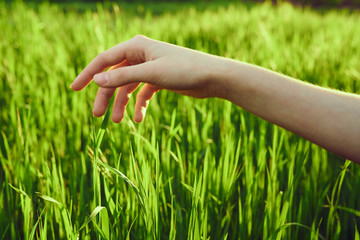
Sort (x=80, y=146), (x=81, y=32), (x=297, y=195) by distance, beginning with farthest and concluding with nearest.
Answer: (x=81, y=32) → (x=80, y=146) → (x=297, y=195)

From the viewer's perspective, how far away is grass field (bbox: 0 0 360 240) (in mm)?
701

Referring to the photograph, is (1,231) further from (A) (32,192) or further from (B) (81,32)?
(B) (81,32)

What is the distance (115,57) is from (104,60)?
2 centimetres

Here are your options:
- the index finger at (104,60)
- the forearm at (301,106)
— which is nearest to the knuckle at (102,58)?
the index finger at (104,60)

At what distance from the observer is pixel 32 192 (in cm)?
85

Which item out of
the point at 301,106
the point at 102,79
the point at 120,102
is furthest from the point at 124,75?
the point at 301,106

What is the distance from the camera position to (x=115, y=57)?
0.72 metres

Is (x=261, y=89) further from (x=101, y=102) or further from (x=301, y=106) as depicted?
(x=101, y=102)

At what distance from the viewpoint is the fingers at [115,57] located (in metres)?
0.71

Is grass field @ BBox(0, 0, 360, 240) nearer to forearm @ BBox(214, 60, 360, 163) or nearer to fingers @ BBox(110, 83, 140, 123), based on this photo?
fingers @ BBox(110, 83, 140, 123)

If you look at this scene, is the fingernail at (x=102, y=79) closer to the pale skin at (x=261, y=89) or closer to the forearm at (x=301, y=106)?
the pale skin at (x=261, y=89)

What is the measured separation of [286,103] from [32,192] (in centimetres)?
63

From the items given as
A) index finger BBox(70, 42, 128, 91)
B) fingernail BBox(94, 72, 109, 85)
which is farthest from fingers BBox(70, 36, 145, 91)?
fingernail BBox(94, 72, 109, 85)

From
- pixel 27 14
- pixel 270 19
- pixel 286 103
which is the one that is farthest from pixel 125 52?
pixel 270 19
